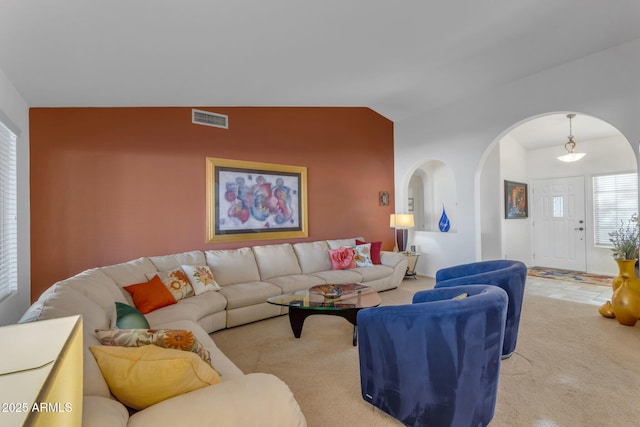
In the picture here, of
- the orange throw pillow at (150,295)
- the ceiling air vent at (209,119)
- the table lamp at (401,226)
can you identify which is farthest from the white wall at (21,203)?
the table lamp at (401,226)

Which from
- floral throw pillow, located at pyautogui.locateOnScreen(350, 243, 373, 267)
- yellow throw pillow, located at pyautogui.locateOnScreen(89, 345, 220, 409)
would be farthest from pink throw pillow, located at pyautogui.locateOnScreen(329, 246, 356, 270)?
yellow throw pillow, located at pyautogui.locateOnScreen(89, 345, 220, 409)

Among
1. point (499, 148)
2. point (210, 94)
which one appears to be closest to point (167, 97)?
point (210, 94)

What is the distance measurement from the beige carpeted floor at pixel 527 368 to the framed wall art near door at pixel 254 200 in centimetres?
142

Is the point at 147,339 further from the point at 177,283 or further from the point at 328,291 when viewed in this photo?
the point at 328,291

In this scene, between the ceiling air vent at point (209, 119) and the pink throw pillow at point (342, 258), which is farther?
the pink throw pillow at point (342, 258)

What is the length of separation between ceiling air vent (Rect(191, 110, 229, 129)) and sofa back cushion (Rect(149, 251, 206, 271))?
1709 millimetres

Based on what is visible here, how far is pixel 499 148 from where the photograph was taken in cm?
Result: 584

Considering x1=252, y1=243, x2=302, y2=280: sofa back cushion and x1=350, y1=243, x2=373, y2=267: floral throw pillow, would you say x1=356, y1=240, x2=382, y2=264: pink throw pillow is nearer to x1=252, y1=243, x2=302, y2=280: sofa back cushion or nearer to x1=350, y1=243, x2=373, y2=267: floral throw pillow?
x1=350, y1=243, x2=373, y2=267: floral throw pillow

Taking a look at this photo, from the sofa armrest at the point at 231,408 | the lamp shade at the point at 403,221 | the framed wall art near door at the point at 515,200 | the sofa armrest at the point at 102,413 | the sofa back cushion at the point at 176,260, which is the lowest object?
the sofa armrest at the point at 231,408

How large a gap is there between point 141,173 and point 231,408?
328cm

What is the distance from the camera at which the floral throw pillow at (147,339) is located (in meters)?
1.27

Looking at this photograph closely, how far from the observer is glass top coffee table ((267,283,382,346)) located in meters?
2.63

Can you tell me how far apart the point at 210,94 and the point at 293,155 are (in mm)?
1576

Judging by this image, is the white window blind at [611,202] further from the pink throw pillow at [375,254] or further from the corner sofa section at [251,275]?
the pink throw pillow at [375,254]
